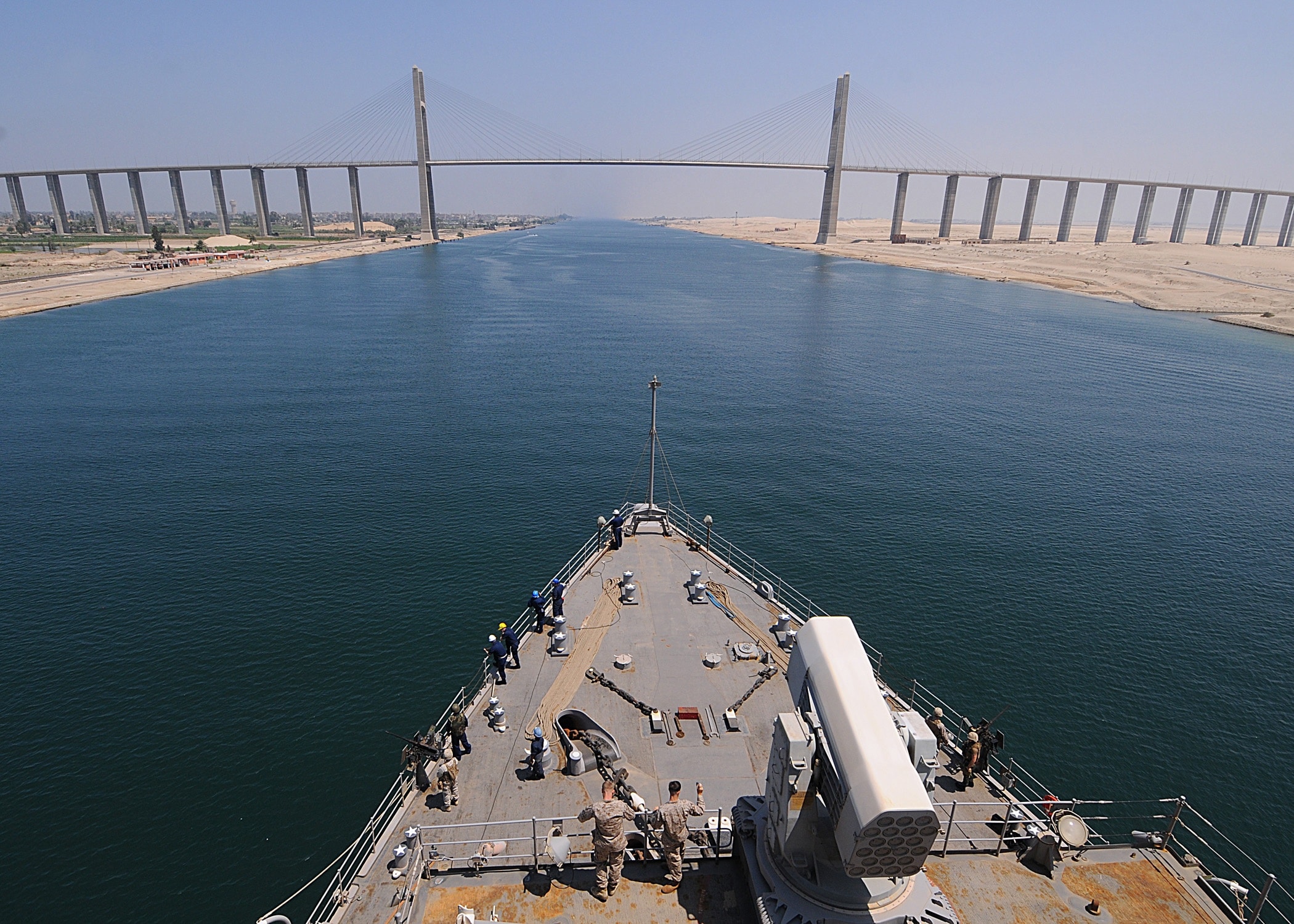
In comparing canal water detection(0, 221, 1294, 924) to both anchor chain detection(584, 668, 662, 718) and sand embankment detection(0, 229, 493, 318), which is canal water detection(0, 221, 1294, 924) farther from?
sand embankment detection(0, 229, 493, 318)

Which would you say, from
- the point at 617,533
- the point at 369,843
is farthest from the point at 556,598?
the point at 369,843

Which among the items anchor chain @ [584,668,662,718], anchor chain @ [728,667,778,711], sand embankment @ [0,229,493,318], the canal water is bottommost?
the canal water

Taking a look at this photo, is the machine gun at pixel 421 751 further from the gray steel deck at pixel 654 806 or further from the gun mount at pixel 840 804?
the gun mount at pixel 840 804

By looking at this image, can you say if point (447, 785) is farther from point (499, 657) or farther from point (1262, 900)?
point (1262, 900)

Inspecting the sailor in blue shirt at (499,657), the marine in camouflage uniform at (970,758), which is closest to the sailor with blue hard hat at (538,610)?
the sailor in blue shirt at (499,657)

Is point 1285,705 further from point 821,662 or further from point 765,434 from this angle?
point 765,434

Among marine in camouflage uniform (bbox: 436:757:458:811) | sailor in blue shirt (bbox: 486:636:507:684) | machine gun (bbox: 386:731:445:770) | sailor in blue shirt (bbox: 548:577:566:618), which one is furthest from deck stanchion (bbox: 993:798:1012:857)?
sailor in blue shirt (bbox: 548:577:566:618)
